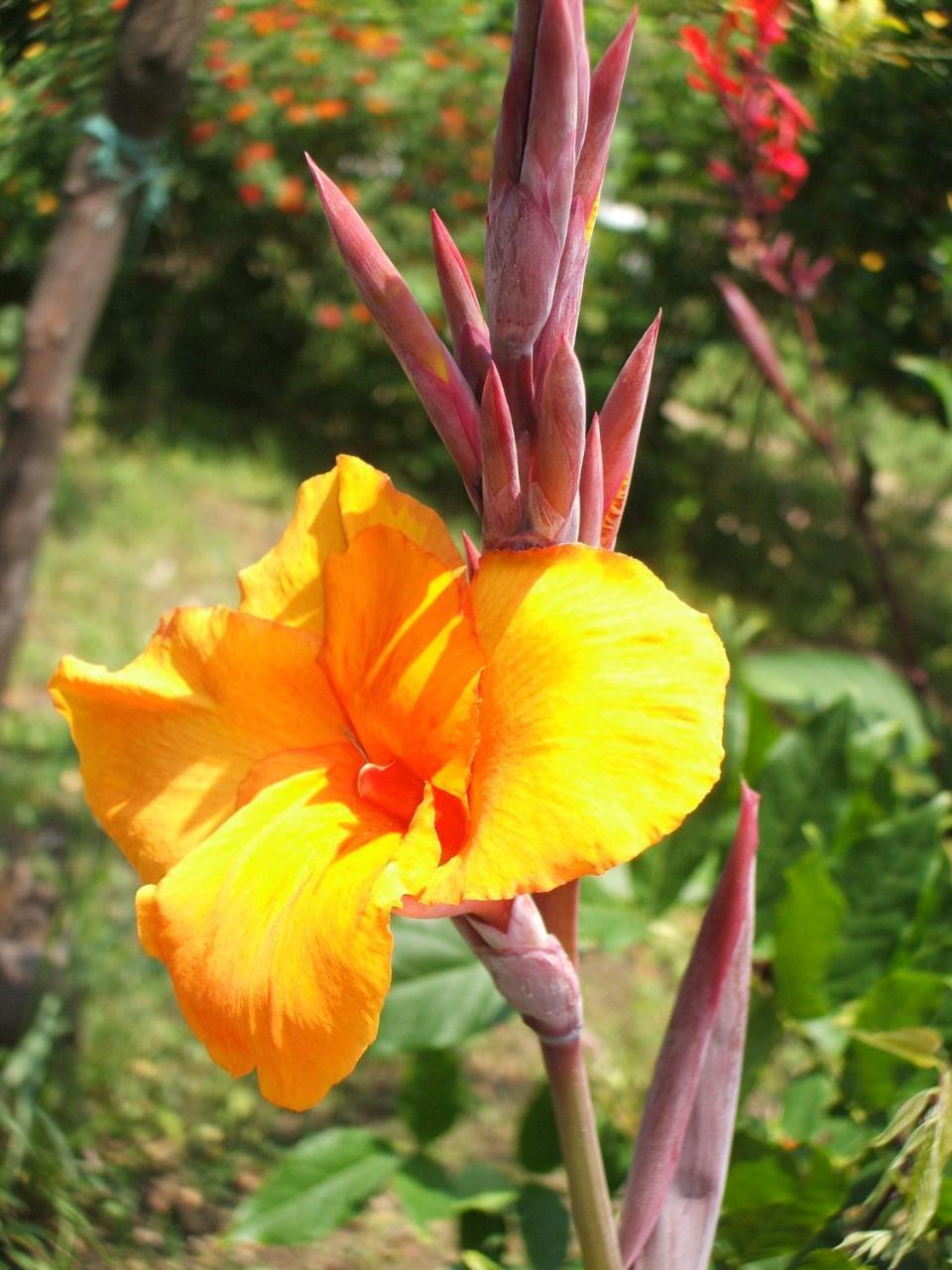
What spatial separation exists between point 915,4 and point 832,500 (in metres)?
4.58

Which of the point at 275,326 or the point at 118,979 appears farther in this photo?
the point at 275,326

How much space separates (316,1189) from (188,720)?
0.52 m

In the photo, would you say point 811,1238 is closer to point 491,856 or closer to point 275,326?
point 491,856

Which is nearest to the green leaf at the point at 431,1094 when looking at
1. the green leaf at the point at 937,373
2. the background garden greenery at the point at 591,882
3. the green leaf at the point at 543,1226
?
the background garden greenery at the point at 591,882

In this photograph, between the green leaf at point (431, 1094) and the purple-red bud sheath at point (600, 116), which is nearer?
the purple-red bud sheath at point (600, 116)

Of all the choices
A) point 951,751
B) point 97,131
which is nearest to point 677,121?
point 97,131

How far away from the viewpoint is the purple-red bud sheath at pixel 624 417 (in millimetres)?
529

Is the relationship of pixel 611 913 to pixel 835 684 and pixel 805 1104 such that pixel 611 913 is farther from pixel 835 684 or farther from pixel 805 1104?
pixel 835 684

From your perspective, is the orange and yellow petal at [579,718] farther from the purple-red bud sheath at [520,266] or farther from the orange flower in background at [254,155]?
the orange flower in background at [254,155]

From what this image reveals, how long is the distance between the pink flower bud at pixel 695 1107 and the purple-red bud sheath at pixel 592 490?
0.20 m

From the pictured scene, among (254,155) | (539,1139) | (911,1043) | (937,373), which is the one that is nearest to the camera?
(911,1043)

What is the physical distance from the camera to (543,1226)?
87 centimetres

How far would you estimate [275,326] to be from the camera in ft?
18.0

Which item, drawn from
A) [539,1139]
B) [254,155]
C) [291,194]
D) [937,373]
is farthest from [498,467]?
[291,194]
